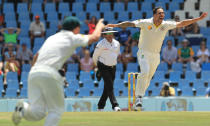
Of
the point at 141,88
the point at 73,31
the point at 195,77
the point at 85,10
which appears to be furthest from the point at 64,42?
the point at 85,10

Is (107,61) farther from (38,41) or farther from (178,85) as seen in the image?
(38,41)

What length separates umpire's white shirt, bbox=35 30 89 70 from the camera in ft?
23.6

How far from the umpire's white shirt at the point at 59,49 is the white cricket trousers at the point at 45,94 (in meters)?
0.10

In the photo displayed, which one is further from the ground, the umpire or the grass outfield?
the umpire

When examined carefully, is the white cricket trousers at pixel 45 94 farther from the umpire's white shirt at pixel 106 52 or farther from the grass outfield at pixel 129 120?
the umpire's white shirt at pixel 106 52

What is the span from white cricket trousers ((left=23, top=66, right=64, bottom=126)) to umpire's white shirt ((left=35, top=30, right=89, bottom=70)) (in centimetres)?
10

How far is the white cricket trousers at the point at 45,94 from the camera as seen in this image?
705 cm

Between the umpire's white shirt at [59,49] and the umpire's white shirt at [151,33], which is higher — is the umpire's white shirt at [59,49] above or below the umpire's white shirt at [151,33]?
below

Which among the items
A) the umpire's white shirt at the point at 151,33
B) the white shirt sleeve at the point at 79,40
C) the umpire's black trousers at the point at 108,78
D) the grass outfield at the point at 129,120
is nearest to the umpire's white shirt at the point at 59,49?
the white shirt sleeve at the point at 79,40

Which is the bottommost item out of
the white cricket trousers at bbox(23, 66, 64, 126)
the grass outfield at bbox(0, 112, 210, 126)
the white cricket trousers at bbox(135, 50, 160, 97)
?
the grass outfield at bbox(0, 112, 210, 126)

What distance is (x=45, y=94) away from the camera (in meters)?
7.08

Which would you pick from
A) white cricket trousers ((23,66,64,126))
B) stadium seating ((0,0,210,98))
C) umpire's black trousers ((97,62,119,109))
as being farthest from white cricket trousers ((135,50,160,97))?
stadium seating ((0,0,210,98))

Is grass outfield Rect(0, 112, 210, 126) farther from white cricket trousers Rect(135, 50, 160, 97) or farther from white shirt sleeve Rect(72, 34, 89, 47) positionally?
white shirt sleeve Rect(72, 34, 89, 47)

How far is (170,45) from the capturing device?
18625 millimetres
